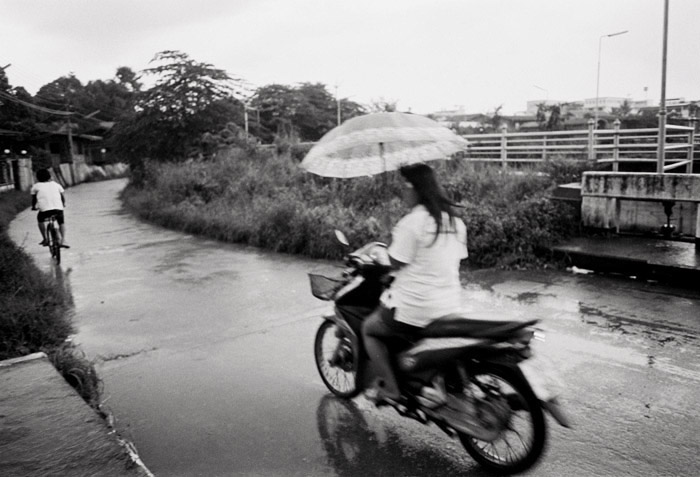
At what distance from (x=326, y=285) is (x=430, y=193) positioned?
1429 mm

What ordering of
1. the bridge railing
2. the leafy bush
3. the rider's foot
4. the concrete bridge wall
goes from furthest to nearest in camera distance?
the bridge railing
the leafy bush
the concrete bridge wall
the rider's foot

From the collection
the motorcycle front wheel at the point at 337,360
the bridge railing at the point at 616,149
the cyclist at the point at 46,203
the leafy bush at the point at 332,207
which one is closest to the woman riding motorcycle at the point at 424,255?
the motorcycle front wheel at the point at 337,360

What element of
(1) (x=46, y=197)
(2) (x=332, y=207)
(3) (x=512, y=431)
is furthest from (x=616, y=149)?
(1) (x=46, y=197)

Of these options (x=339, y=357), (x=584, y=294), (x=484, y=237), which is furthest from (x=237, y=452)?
(x=484, y=237)

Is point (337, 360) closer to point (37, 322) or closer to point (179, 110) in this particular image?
point (37, 322)

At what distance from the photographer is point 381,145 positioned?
4301 millimetres

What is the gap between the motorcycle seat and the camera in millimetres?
3215

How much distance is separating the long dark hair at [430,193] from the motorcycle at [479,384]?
0.60 metres

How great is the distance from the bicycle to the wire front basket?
8.65 metres

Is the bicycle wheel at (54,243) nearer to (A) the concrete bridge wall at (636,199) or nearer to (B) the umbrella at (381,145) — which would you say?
(B) the umbrella at (381,145)

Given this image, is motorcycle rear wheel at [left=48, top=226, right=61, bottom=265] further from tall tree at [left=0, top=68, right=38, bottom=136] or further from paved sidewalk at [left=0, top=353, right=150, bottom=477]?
tall tree at [left=0, top=68, right=38, bottom=136]

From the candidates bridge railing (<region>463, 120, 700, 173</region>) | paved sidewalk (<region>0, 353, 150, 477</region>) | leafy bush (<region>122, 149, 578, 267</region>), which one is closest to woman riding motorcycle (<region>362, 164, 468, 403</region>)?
paved sidewalk (<region>0, 353, 150, 477</region>)

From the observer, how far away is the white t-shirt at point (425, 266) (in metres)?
3.45

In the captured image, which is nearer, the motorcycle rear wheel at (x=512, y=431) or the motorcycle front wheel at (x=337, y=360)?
the motorcycle rear wheel at (x=512, y=431)
